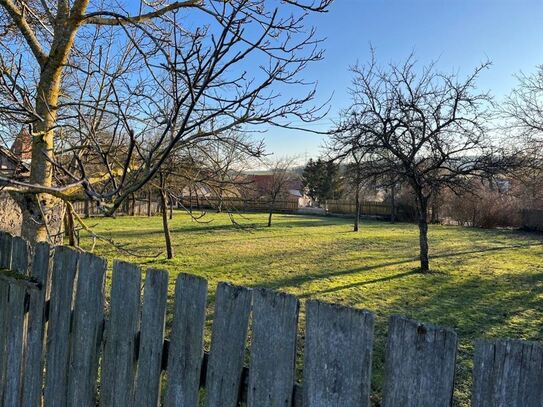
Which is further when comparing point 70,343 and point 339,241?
point 339,241

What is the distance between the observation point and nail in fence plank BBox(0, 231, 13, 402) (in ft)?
6.94

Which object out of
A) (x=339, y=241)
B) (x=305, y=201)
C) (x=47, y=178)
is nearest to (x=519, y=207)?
(x=339, y=241)

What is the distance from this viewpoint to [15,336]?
2.07 metres

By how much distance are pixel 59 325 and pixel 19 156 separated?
2040 mm

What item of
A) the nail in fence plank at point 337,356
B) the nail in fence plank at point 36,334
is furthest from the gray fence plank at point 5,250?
the nail in fence plank at point 337,356

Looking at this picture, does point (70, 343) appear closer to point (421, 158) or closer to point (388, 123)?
point (388, 123)

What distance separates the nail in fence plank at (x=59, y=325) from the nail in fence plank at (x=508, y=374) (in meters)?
1.72

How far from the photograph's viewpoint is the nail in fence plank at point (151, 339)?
5.26 ft

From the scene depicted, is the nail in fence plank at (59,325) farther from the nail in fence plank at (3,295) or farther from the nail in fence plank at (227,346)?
the nail in fence plank at (227,346)

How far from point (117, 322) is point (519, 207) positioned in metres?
27.8

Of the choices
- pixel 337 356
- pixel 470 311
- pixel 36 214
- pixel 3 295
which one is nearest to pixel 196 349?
pixel 337 356

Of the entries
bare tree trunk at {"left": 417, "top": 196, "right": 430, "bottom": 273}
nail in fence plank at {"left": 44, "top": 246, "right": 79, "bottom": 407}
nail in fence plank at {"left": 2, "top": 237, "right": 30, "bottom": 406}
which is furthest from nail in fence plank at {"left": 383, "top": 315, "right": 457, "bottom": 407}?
bare tree trunk at {"left": 417, "top": 196, "right": 430, "bottom": 273}

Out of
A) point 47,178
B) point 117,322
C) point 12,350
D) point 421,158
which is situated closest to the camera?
point 117,322

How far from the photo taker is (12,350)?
2.07m
